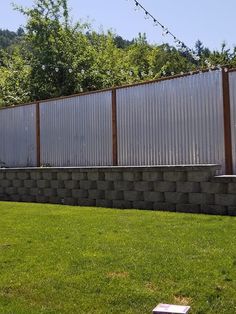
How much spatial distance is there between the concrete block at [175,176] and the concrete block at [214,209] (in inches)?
30.3

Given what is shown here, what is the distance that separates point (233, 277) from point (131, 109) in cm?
787

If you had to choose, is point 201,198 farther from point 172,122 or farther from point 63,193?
point 63,193

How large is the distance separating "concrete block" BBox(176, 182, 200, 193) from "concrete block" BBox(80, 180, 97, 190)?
2.70m

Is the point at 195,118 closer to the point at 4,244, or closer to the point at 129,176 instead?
the point at 129,176

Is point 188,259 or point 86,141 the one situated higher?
point 86,141

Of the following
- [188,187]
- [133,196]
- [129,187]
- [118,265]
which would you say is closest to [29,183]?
[129,187]

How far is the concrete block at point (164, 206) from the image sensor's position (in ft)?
37.6

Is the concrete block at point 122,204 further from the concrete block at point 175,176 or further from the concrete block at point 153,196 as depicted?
the concrete block at point 175,176

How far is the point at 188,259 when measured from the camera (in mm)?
6637

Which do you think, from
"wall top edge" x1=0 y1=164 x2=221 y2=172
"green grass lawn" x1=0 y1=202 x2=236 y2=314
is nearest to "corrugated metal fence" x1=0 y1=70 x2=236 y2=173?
"wall top edge" x1=0 y1=164 x2=221 y2=172

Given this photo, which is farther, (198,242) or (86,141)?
(86,141)

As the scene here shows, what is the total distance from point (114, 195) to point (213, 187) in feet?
9.57

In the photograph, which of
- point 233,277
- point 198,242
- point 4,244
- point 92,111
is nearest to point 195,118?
point 92,111

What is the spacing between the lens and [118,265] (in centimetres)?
655
